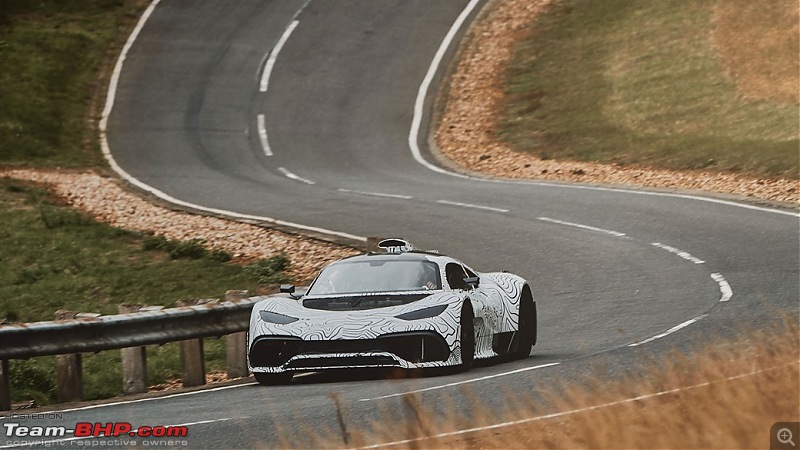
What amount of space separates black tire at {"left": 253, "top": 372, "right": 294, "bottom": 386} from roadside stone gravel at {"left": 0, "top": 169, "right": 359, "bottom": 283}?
8275 millimetres

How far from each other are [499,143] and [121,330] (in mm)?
22773

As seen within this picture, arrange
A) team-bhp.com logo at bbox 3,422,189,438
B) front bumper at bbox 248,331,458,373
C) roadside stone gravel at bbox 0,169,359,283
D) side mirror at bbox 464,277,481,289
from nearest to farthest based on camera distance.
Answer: team-bhp.com logo at bbox 3,422,189,438 < front bumper at bbox 248,331,458,373 < side mirror at bbox 464,277,481,289 < roadside stone gravel at bbox 0,169,359,283

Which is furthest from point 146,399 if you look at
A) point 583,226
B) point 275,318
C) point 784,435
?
point 583,226

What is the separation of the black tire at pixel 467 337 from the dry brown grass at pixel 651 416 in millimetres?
2348

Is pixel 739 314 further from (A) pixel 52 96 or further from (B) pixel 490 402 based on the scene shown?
(A) pixel 52 96

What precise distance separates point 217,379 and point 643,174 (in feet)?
54.0

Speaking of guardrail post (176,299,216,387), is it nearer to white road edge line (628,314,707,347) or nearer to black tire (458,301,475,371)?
black tire (458,301,475,371)

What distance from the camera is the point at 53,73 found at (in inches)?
1597

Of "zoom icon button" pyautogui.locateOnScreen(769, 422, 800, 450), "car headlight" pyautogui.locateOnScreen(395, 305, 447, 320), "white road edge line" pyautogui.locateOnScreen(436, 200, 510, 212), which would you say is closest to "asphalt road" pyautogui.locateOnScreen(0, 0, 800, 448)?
"white road edge line" pyautogui.locateOnScreen(436, 200, 510, 212)

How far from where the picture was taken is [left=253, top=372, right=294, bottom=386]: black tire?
42.6ft

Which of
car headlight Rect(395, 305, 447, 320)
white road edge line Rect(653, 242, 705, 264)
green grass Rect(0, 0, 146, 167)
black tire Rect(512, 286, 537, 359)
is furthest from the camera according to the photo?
green grass Rect(0, 0, 146, 167)

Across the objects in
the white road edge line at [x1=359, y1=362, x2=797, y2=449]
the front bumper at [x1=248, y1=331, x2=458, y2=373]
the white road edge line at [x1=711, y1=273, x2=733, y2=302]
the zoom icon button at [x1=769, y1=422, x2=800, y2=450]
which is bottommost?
the white road edge line at [x1=711, y1=273, x2=733, y2=302]

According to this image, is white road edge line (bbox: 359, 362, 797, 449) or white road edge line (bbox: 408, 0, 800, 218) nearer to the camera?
white road edge line (bbox: 359, 362, 797, 449)

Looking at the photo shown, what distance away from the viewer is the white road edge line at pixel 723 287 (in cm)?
1728
